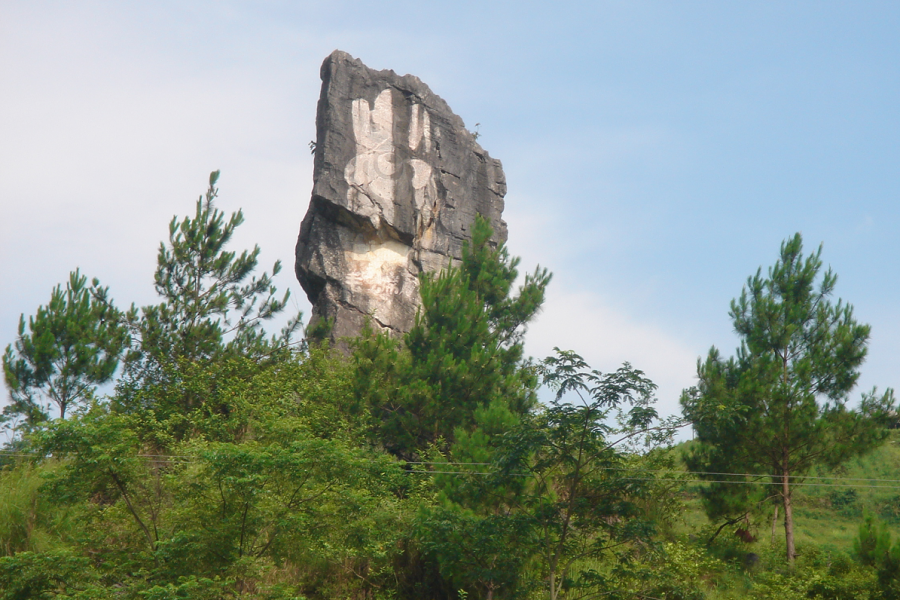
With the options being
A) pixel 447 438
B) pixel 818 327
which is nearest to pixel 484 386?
pixel 447 438

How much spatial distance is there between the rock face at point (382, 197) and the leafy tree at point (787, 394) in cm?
1057

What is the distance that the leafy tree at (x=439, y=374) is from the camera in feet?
57.9

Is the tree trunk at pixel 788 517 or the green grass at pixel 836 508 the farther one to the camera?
the green grass at pixel 836 508

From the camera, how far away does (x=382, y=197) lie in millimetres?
25781

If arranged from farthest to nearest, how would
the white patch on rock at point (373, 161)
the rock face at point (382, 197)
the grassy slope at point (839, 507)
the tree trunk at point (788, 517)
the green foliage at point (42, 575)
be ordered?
1. the white patch on rock at point (373, 161)
2. the rock face at point (382, 197)
3. the grassy slope at point (839, 507)
4. the tree trunk at point (788, 517)
5. the green foliage at point (42, 575)

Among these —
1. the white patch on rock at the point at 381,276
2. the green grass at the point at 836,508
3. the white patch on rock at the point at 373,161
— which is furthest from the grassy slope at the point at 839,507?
the white patch on rock at the point at 373,161

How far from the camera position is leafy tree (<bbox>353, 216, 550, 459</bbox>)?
57.9 feet

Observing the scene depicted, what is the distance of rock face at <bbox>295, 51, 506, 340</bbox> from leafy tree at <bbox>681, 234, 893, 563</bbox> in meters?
10.6

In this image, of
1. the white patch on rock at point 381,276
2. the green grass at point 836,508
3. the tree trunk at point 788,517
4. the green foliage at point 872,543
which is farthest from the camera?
the white patch on rock at point 381,276

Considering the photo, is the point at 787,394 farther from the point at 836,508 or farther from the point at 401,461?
the point at 836,508

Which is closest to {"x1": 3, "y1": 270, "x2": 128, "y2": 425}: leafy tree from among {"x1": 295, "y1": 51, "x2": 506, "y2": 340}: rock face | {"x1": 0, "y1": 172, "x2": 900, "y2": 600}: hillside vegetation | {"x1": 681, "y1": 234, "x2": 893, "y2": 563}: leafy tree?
{"x1": 0, "y1": 172, "x2": 900, "y2": 600}: hillside vegetation

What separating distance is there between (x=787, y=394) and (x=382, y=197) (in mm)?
13902

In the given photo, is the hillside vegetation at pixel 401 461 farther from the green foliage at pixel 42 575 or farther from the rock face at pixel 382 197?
the rock face at pixel 382 197

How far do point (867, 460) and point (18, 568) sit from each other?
26.8 m
